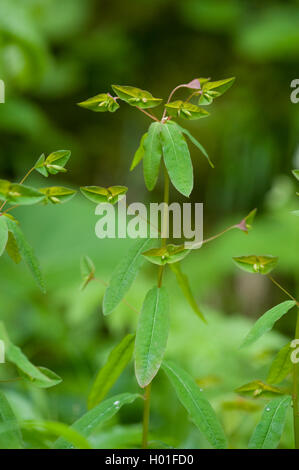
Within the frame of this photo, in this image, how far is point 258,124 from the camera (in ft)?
9.22

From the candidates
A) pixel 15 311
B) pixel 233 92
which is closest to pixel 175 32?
pixel 233 92

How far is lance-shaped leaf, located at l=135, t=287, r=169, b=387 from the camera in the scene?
0.50m

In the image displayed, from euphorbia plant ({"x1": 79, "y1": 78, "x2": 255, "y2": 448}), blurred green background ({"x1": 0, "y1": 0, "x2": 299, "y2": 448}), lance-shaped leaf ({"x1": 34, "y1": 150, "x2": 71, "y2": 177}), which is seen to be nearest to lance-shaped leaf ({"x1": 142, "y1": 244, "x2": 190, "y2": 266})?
euphorbia plant ({"x1": 79, "y1": 78, "x2": 255, "y2": 448})

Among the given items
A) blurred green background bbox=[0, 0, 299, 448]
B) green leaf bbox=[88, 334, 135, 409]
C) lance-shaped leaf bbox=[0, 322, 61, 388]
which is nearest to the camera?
lance-shaped leaf bbox=[0, 322, 61, 388]

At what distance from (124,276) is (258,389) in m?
0.16

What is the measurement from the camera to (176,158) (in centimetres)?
53

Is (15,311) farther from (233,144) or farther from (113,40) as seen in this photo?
(113,40)

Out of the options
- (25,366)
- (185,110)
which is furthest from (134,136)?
(25,366)

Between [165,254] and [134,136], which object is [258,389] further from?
[134,136]

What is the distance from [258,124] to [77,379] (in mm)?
1866

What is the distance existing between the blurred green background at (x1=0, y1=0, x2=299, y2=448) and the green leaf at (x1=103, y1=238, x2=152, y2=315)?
862 mm

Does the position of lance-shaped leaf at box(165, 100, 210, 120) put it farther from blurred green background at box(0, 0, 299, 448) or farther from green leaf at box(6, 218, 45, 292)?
blurred green background at box(0, 0, 299, 448)

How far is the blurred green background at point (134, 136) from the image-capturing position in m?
1.67

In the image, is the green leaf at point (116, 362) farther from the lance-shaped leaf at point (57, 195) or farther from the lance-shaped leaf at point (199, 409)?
the lance-shaped leaf at point (57, 195)
